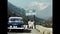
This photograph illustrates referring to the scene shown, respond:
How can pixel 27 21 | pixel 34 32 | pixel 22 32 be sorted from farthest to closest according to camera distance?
pixel 22 32
pixel 34 32
pixel 27 21

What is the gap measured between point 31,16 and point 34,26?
0.53 meters
